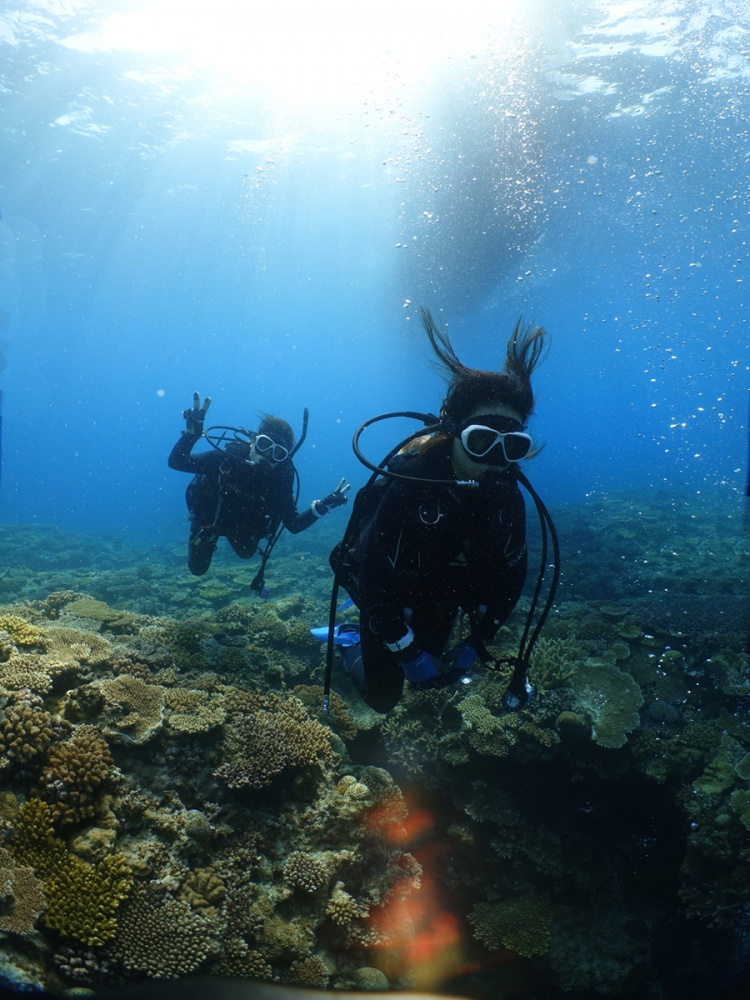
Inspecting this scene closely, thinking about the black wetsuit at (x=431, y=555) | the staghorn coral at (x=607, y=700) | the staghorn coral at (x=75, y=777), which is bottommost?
the staghorn coral at (x=75, y=777)

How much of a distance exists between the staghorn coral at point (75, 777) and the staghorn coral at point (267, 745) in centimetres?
99

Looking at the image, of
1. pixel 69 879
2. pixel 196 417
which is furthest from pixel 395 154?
pixel 69 879

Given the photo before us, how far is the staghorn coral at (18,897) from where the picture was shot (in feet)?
8.98

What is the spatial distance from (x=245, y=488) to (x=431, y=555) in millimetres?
5267

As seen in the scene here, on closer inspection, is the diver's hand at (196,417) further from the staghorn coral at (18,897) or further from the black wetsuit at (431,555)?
the staghorn coral at (18,897)

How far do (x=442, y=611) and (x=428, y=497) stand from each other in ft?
4.07

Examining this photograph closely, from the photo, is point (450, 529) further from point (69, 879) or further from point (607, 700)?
point (607, 700)

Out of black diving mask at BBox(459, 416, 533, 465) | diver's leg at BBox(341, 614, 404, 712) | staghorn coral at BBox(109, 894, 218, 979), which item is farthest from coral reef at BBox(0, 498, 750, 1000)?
black diving mask at BBox(459, 416, 533, 465)

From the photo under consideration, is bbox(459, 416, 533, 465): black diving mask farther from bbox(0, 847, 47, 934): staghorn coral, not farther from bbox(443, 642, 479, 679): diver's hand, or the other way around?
bbox(0, 847, 47, 934): staghorn coral

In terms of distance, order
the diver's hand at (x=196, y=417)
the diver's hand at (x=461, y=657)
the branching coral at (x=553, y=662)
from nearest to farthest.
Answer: the diver's hand at (x=461, y=657) → the branching coral at (x=553, y=662) → the diver's hand at (x=196, y=417)

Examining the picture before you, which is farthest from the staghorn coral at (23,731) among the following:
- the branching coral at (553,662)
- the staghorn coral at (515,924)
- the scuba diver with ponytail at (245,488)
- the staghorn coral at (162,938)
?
the branching coral at (553,662)

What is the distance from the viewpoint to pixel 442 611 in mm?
4293

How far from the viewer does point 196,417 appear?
7953mm

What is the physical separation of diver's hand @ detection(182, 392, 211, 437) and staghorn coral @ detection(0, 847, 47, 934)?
6.04 metres
